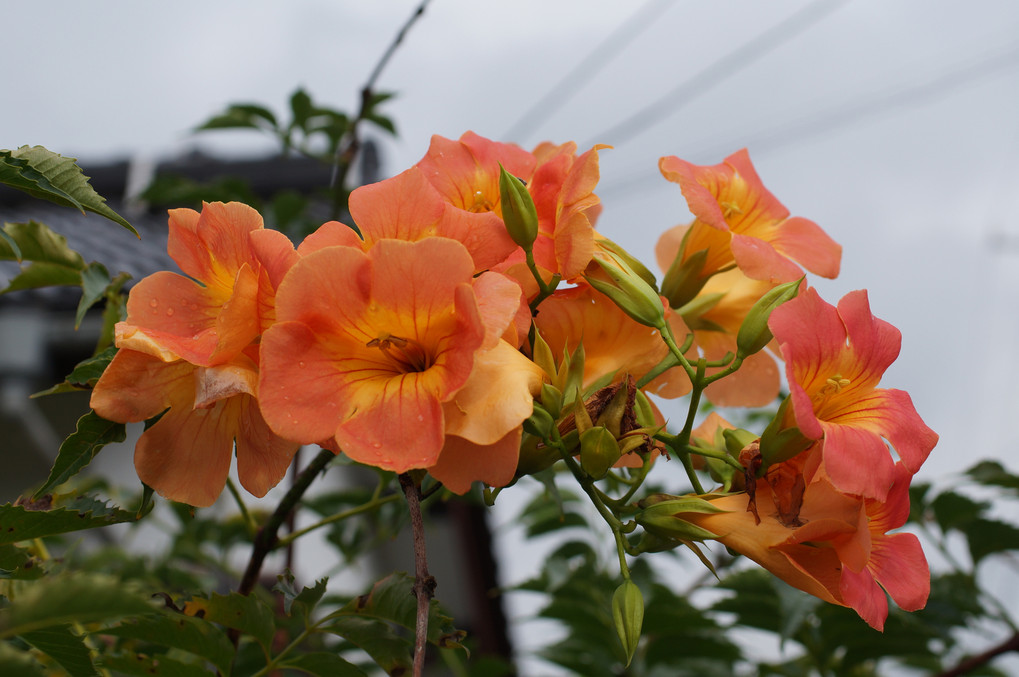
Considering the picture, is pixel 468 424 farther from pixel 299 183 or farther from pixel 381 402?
pixel 299 183

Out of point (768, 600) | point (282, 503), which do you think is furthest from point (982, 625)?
point (282, 503)

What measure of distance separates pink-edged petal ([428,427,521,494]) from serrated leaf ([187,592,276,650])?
0.43 m

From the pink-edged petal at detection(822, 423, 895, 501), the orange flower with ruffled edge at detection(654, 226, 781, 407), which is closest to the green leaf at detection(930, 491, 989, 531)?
the orange flower with ruffled edge at detection(654, 226, 781, 407)

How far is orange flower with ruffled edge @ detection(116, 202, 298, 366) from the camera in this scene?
84 centimetres

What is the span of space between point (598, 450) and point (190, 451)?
499 millimetres

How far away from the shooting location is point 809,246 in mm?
1195

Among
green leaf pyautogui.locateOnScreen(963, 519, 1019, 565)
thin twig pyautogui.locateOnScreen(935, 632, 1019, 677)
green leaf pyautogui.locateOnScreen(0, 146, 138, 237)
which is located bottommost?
thin twig pyautogui.locateOnScreen(935, 632, 1019, 677)

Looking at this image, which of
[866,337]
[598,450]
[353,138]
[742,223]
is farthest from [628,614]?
[353,138]

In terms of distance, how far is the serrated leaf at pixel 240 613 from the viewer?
40.7 inches

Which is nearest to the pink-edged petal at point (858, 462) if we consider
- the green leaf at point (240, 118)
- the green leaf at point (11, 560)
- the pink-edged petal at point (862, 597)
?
the pink-edged petal at point (862, 597)

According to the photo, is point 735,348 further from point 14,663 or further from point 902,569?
point 14,663

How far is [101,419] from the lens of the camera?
2.93 feet

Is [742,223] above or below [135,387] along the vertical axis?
above

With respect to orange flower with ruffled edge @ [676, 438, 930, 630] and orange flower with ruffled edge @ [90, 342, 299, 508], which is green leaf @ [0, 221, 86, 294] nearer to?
orange flower with ruffled edge @ [90, 342, 299, 508]
